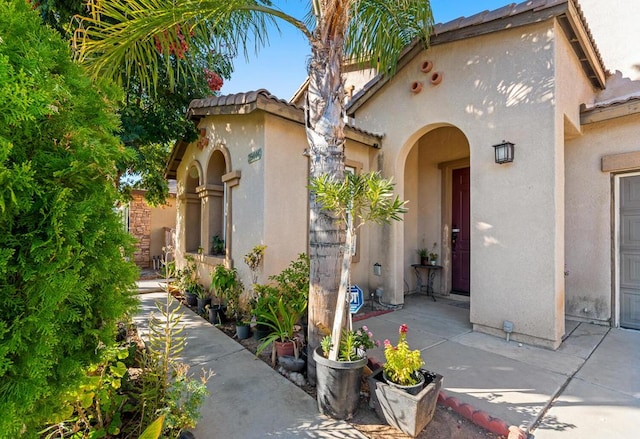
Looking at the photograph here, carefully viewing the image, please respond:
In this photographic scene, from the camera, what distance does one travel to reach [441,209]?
315 inches

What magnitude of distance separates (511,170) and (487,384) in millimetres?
3445

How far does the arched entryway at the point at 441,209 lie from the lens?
306 inches

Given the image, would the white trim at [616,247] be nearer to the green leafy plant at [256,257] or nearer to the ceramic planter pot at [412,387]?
the ceramic planter pot at [412,387]

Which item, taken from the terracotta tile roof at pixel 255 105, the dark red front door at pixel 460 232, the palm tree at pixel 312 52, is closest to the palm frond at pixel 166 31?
the palm tree at pixel 312 52

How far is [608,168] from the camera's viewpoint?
5734 mm

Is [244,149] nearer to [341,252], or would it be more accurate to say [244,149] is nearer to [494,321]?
[341,252]

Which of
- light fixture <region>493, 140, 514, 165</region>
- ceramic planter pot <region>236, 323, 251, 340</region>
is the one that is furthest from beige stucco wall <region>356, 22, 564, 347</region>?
ceramic planter pot <region>236, 323, 251, 340</region>

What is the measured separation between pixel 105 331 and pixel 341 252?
2.47 meters

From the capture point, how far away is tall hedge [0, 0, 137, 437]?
4.97 ft

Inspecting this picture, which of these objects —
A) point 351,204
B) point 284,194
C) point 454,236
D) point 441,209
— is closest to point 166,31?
point 284,194

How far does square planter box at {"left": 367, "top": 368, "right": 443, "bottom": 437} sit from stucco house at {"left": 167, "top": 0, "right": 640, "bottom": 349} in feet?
9.82

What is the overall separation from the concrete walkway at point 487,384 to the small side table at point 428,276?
2.18m

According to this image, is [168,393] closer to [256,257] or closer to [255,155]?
[256,257]

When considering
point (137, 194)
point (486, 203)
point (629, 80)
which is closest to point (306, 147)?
point (486, 203)
